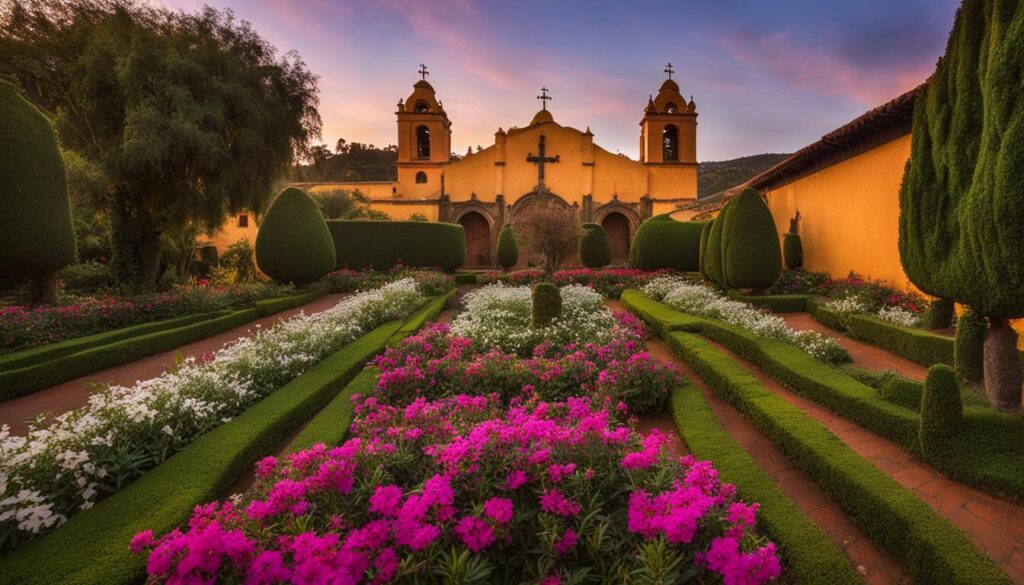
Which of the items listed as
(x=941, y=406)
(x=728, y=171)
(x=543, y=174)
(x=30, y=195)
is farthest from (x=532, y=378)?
(x=728, y=171)

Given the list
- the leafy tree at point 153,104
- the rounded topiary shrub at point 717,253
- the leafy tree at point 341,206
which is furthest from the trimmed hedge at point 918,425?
the leafy tree at point 341,206

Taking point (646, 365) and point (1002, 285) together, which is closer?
point (1002, 285)

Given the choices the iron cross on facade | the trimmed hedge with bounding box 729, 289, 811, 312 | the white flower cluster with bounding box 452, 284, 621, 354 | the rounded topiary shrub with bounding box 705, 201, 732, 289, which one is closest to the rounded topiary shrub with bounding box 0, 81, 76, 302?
the white flower cluster with bounding box 452, 284, 621, 354

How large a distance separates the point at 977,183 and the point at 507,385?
4526 mm

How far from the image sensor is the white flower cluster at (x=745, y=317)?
227 inches

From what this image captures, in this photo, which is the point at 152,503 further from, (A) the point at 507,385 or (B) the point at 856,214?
(B) the point at 856,214

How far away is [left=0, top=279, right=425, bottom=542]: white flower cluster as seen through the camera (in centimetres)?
260

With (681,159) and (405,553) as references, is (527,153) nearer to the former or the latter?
(681,159)

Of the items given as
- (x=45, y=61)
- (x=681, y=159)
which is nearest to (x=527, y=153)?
(x=681, y=159)

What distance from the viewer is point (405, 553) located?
Result: 1.72m

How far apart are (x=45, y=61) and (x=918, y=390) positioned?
59.4 ft

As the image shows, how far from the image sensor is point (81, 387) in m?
5.61

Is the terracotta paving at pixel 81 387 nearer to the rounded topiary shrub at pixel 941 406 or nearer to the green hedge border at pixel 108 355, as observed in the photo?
the green hedge border at pixel 108 355

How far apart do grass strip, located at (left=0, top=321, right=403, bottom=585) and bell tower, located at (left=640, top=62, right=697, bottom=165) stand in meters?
31.6
